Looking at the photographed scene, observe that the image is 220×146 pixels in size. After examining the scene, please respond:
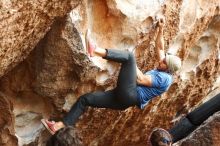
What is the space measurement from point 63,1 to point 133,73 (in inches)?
39.8

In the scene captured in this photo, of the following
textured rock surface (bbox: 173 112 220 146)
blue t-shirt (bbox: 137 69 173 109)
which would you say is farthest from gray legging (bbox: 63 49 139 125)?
textured rock surface (bbox: 173 112 220 146)

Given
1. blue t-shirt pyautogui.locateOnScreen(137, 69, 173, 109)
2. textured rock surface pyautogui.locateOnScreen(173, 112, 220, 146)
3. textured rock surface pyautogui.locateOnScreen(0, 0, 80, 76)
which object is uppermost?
textured rock surface pyautogui.locateOnScreen(0, 0, 80, 76)

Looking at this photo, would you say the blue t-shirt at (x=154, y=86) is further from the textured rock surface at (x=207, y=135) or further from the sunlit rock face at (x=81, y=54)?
the textured rock surface at (x=207, y=135)

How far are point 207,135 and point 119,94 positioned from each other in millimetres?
1205

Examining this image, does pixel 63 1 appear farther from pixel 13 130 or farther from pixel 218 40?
pixel 218 40

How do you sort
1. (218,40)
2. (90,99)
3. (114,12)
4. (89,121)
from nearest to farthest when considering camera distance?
1. (90,99)
2. (114,12)
3. (89,121)
4. (218,40)

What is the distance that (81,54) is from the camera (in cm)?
650

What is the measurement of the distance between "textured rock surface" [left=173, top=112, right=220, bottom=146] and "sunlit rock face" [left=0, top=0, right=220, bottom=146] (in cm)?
176

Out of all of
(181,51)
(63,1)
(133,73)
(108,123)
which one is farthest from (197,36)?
(63,1)

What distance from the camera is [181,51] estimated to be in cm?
794

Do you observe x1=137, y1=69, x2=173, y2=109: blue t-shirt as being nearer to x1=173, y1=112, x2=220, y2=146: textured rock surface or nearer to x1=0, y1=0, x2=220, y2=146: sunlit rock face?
x1=0, y1=0, x2=220, y2=146: sunlit rock face

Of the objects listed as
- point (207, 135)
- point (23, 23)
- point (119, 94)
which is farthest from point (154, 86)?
point (23, 23)

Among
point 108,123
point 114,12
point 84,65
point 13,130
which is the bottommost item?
point 108,123

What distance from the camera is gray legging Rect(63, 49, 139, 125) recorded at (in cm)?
591
